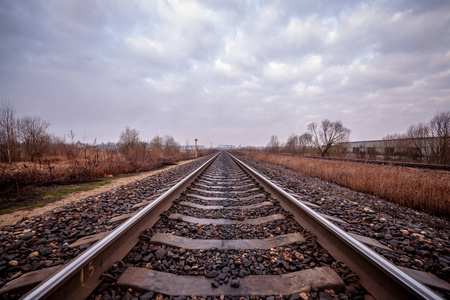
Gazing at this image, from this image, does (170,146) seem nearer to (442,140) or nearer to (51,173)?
(51,173)

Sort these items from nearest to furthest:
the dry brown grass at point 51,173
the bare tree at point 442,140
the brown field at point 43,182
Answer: the brown field at point 43,182 < the dry brown grass at point 51,173 < the bare tree at point 442,140

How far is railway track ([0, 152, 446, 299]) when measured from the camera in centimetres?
136

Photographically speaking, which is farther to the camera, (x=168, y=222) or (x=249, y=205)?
(x=249, y=205)

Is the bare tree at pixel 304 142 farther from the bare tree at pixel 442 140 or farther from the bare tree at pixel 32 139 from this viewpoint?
the bare tree at pixel 32 139

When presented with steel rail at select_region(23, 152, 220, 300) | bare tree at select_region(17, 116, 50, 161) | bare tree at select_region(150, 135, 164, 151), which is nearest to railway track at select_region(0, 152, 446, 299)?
steel rail at select_region(23, 152, 220, 300)

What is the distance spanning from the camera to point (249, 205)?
3600mm

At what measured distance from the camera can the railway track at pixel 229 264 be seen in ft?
4.48

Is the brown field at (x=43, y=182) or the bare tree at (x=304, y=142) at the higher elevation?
the bare tree at (x=304, y=142)

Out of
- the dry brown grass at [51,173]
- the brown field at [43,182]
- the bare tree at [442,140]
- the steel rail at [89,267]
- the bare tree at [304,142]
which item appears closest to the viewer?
the steel rail at [89,267]

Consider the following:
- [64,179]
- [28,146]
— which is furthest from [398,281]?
[28,146]

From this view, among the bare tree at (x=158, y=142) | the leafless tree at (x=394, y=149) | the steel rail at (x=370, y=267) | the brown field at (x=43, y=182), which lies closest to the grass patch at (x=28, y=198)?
the brown field at (x=43, y=182)

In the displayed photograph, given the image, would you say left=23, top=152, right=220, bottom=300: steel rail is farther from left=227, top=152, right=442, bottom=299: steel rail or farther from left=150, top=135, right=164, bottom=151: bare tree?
left=150, top=135, right=164, bottom=151: bare tree

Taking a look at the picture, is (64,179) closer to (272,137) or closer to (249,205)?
(249,205)

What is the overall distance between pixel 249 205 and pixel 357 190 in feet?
13.8
